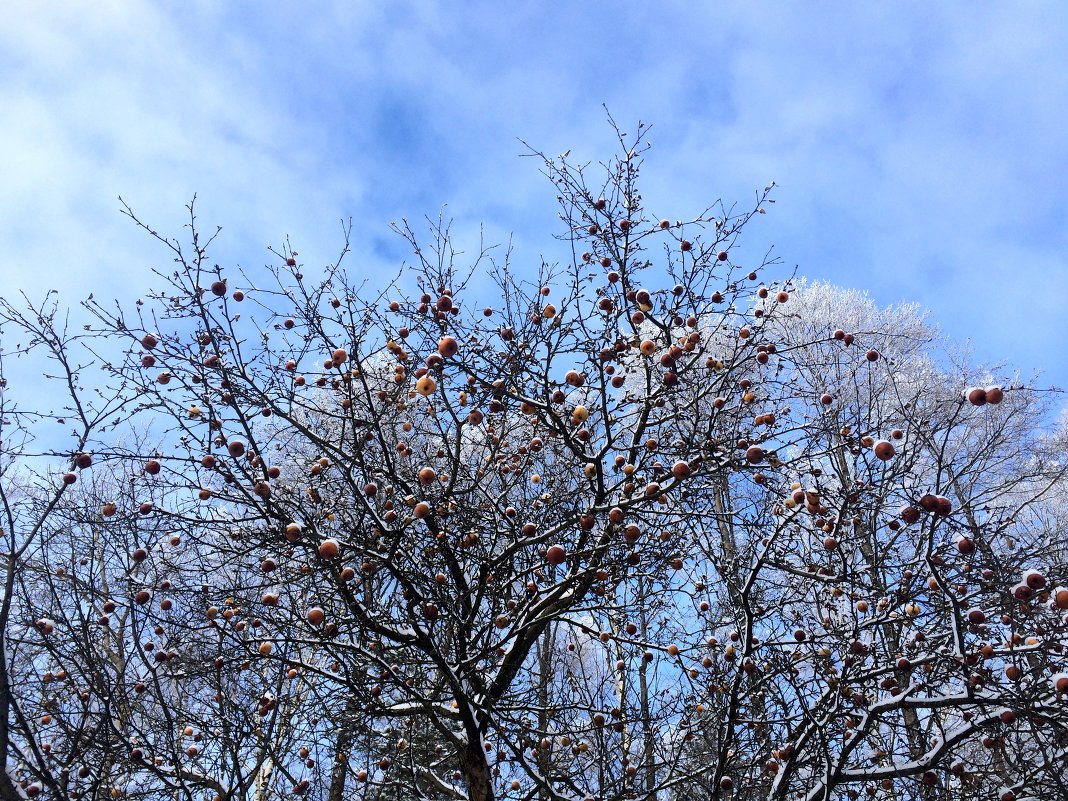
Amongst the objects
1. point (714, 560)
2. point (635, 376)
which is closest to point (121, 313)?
point (714, 560)

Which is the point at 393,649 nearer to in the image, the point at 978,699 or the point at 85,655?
the point at 85,655

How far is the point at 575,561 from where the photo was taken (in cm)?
409

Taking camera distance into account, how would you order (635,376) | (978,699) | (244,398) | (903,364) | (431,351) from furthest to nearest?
1. (903,364)
2. (635,376)
3. (431,351)
4. (244,398)
5. (978,699)

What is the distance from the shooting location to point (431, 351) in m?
4.29

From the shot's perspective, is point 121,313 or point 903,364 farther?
point 903,364

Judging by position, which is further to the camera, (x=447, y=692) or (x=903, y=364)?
(x=903, y=364)

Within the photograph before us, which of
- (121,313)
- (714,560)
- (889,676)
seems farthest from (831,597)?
(121,313)

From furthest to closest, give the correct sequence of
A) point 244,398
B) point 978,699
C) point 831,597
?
point 831,597
point 244,398
point 978,699

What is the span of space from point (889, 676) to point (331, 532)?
11.8 ft

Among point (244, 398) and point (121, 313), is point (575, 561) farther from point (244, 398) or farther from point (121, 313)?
point (121, 313)

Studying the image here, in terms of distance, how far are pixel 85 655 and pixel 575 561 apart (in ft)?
7.97

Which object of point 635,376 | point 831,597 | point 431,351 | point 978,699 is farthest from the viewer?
point 635,376

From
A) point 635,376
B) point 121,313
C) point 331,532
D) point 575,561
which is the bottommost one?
point 575,561

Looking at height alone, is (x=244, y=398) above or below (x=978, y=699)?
above
